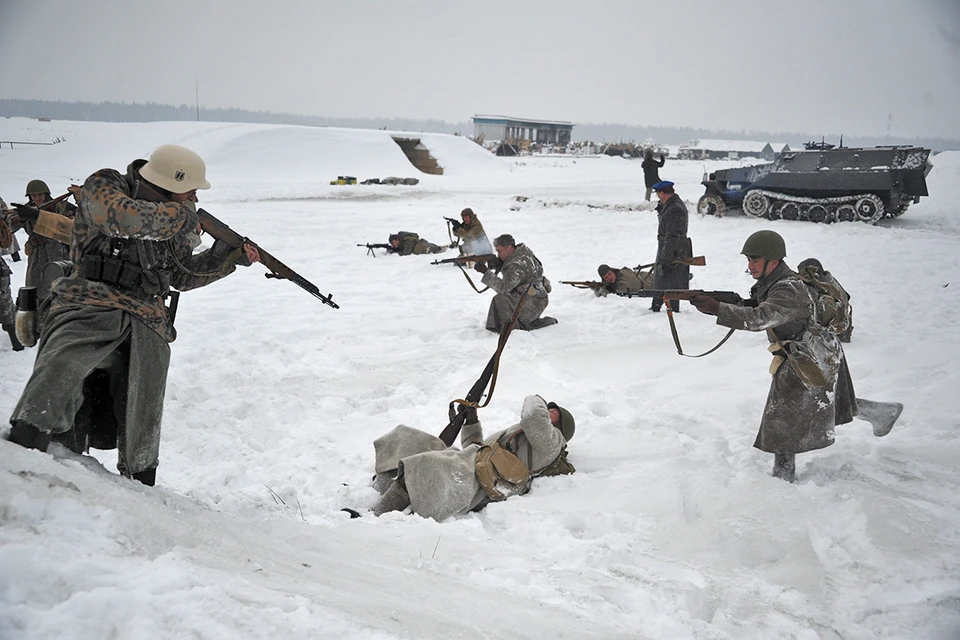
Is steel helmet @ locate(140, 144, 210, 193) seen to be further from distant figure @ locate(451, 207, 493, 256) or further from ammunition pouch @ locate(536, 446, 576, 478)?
distant figure @ locate(451, 207, 493, 256)

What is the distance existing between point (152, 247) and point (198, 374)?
128 inches

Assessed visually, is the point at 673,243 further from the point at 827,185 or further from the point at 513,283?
the point at 827,185

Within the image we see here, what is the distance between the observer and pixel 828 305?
3.98 metres

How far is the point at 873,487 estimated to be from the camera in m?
3.93

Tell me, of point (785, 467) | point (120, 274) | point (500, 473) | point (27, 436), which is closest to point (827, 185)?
point (785, 467)

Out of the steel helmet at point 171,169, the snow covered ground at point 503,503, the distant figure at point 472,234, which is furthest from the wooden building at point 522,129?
the steel helmet at point 171,169

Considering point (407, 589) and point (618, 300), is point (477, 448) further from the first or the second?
point (618, 300)

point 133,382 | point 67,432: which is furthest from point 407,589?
point 67,432

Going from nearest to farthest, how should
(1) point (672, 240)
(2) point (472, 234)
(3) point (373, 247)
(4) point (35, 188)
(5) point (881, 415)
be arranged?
(5) point (881, 415) → (4) point (35, 188) → (1) point (672, 240) → (2) point (472, 234) → (3) point (373, 247)

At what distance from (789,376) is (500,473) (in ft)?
6.08

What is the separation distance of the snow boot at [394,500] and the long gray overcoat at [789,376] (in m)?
2.12

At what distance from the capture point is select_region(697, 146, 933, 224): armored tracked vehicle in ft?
46.5

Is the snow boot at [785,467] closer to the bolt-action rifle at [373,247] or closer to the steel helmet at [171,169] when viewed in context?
the steel helmet at [171,169]

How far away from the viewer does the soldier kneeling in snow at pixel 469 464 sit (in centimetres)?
366
